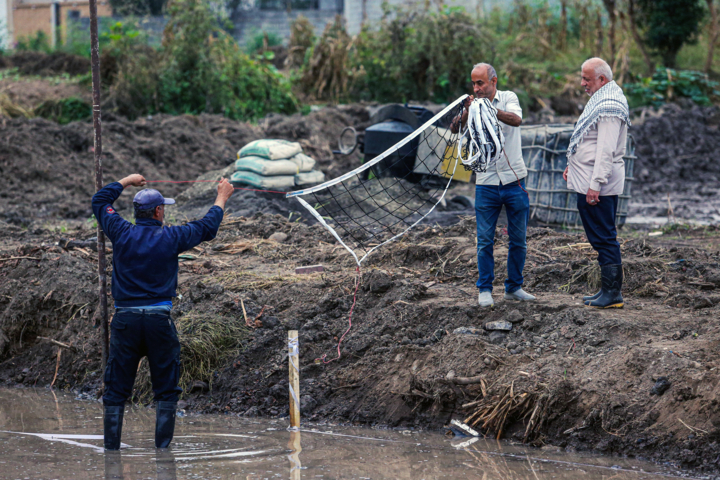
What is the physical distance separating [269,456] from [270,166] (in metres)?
6.16

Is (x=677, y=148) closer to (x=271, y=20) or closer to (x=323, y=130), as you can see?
(x=323, y=130)

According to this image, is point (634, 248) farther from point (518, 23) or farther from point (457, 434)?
point (518, 23)

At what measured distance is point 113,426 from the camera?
461 cm

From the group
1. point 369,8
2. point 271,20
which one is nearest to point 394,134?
point 369,8

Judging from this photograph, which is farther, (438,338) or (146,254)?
(438,338)

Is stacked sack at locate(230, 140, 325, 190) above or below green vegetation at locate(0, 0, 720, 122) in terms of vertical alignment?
below

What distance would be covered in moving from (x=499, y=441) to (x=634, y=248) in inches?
127

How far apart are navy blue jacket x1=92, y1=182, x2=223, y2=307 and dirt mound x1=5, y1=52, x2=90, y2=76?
18.1m

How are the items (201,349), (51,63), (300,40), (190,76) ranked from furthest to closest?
(300,40), (51,63), (190,76), (201,349)

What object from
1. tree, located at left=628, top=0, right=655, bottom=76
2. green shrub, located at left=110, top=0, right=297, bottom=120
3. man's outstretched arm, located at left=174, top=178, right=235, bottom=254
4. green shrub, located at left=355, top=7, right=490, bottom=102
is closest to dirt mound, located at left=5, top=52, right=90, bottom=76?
green shrub, located at left=110, top=0, right=297, bottom=120

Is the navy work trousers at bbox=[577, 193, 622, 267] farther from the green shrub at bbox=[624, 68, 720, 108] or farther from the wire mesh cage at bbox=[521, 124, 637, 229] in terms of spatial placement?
the green shrub at bbox=[624, 68, 720, 108]

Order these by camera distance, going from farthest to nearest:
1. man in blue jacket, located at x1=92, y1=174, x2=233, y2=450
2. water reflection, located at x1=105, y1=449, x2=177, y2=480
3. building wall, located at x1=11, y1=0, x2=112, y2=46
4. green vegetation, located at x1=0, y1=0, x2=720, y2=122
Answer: building wall, located at x1=11, y1=0, x2=112, y2=46 → green vegetation, located at x1=0, y1=0, x2=720, y2=122 → man in blue jacket, located at x1=92, y1=174, x2=233, y2=450 → water reflection, located at x1=105, y1=449, x2=177, y2=480

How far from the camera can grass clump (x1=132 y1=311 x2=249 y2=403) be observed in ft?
19.3

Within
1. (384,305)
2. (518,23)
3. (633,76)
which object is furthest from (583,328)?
(518,23)
